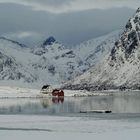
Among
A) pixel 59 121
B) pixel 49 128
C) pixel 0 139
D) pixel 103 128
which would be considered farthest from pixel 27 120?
pixel 0 139

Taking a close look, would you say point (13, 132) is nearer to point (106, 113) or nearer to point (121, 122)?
point (121, 122)

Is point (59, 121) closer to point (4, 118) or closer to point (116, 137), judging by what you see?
point (4, 118)

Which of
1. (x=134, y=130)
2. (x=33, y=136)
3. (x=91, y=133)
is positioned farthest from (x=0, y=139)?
(x=134, y=130)

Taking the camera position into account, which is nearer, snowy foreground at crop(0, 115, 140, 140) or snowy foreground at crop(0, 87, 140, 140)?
snowy foreground at crop(0, 87, 140, 140)

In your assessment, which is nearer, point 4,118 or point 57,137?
point 57,137

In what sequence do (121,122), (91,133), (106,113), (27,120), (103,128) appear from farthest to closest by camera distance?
(106,113) < (27,120) < (121,122) < (103,128) < (91,133)

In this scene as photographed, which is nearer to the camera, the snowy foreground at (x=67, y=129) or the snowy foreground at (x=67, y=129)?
the snowy foreground at (x=67, y=129)

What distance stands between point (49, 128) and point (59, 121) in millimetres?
12259

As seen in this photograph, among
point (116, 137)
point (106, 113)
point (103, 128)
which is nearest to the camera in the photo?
point (116, 137)

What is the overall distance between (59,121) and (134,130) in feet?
73.0

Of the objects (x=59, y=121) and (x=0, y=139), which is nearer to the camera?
(x=0, y=139)

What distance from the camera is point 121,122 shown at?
91.1 meters

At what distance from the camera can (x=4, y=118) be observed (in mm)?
106562

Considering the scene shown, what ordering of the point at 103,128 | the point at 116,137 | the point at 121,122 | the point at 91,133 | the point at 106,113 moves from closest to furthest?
the point at 116,137, the point at 91,133, the point at 103,128, the point at 121,122, the point at 106,113
